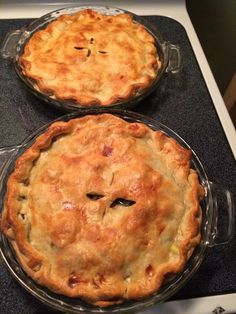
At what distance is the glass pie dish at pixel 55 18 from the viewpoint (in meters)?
1.02

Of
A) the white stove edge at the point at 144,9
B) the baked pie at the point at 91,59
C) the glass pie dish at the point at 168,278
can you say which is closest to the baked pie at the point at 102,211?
the glass pie dish at the point at 168,278

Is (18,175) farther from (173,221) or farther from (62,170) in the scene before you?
(173,221)

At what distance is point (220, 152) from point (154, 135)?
24 cm

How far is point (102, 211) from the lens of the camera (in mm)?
802

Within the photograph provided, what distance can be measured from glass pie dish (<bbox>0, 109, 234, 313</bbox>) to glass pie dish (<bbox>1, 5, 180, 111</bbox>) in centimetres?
5

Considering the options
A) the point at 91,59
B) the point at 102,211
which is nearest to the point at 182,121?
the point at 91,59

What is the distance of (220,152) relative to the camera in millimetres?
1063

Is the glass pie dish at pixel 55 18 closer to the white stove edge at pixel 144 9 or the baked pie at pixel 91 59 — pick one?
the baked pie at pixel 91 59

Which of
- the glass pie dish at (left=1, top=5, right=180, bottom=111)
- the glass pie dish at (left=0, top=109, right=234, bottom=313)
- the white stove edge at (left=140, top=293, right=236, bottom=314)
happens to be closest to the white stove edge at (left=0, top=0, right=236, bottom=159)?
the glass pie dish at (left=1, top=5, right=180, bottom=111)

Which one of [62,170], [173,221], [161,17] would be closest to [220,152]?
[173,221]

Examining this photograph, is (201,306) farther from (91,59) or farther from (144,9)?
(144,9)

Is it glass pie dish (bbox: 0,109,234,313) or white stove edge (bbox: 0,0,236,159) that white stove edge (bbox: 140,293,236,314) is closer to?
glass pie dish (bbox: 0,109,234,313)

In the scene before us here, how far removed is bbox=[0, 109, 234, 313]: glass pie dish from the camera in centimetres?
74

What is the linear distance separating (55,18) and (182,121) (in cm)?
54
